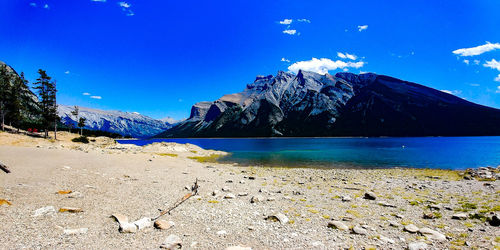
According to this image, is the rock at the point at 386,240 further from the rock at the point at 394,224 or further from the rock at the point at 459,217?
the rock at the point at 459,217

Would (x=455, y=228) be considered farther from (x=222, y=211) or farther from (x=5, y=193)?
(x=5, y=193)

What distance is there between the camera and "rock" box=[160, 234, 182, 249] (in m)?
8.07

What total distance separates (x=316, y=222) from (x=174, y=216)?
7.37 meters

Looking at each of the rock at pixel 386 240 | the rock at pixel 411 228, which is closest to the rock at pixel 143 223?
the rock at pixel 386 240

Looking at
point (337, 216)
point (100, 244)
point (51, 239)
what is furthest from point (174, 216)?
point (337, 216)

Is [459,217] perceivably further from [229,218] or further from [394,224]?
[229,218]

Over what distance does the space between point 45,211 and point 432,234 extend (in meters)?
17.7

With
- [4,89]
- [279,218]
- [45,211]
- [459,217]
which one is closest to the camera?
[45,211]

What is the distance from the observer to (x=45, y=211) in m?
10.2

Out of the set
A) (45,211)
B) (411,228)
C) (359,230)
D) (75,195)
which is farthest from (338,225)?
A: (75,195)

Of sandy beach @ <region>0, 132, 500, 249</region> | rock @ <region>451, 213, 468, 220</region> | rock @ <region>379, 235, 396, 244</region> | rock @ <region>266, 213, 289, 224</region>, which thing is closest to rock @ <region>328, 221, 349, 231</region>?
sandy beach @ <region>0, 132, 500, 249</region>

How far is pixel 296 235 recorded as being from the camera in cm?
972

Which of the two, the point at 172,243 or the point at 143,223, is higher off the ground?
the point at 143,223

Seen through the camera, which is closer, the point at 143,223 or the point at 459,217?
the point at 143,223
